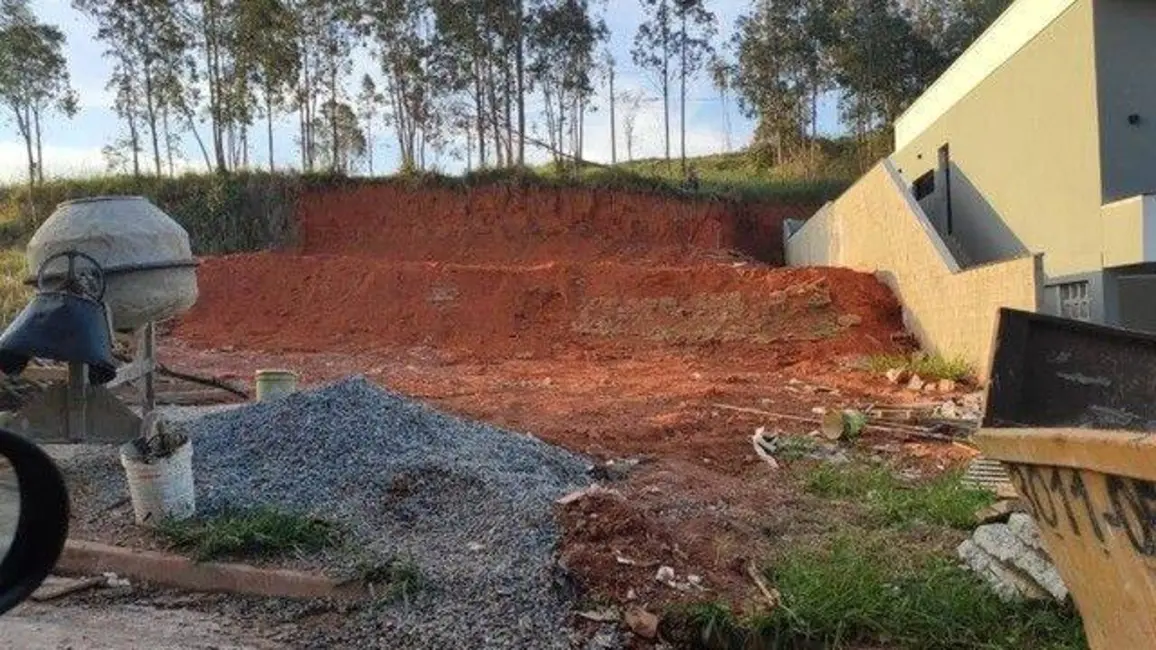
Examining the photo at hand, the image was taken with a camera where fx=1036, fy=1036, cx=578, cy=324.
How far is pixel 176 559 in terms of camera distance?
562cm

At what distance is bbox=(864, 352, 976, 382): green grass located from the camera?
45.4 ft

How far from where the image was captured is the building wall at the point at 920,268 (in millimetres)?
12734

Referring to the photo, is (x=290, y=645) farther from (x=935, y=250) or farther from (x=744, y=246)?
(x=744, y=246)

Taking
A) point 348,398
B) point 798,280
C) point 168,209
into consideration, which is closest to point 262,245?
point 168,209

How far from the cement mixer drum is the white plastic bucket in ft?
5.43

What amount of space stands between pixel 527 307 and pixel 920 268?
28.2ft

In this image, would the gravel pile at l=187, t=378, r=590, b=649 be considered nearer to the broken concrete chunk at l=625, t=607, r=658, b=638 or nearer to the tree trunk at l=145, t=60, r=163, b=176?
the broken concrete chunk at l=625, t=607, r=658, b=638

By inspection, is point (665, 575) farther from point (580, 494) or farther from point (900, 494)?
point (900, 494)

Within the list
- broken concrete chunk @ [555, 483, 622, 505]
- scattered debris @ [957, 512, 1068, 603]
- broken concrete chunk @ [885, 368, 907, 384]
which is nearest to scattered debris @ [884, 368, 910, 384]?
broken concrete chunk @ [885, 368, 907, 384]

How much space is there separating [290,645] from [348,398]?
3401mm

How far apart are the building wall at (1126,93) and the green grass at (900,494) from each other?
669 cm

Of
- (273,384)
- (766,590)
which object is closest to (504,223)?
(273,384)

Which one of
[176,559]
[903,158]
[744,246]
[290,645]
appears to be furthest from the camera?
[744,246]

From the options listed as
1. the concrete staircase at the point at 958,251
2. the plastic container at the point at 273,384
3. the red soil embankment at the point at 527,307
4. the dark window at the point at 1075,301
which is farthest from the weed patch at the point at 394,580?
the concrete staircase at the point at 958,251
